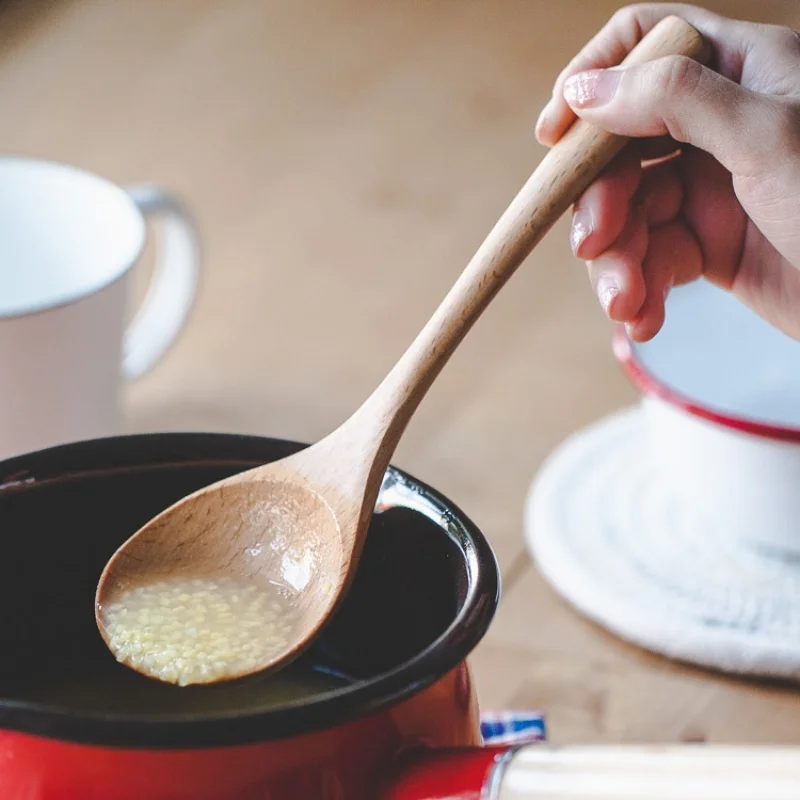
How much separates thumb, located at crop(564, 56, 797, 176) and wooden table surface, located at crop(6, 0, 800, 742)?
0.89 feet

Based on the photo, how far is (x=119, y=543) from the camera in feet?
1.52

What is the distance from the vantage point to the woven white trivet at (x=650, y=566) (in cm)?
63

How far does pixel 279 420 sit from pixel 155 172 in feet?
1.09

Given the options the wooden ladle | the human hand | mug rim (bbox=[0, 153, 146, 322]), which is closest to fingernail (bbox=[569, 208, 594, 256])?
the human hand

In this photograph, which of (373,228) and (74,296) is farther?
(373,228)

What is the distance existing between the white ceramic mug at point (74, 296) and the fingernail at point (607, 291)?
0.73 ft

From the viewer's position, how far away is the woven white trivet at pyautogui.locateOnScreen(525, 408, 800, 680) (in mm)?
634

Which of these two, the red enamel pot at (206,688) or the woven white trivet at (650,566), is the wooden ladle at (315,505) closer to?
the red enamel pot at (206,688)

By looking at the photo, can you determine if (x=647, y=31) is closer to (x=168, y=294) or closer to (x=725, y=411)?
(x=725, y=411)

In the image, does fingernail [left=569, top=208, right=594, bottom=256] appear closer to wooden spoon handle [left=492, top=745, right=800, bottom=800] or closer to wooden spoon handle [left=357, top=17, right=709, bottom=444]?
wooden spoon handle [left=357, top=17, right=709, bottom=444]

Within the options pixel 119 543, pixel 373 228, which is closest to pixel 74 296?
pixel 119 543

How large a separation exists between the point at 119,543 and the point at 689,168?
36cm

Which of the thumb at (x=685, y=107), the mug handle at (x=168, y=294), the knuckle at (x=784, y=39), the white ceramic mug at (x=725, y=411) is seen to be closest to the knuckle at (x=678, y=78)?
the thumb at (x=685, y=107)

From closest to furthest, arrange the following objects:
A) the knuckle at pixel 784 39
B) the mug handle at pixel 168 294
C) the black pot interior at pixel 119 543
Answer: the black pot interior at pixel 119 543
the knuckle at pixel 784 39
the mug handle at pixel 168 294
